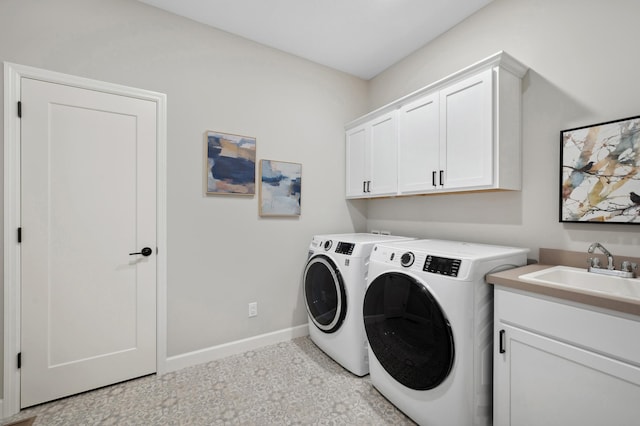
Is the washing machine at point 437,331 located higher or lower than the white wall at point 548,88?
lower

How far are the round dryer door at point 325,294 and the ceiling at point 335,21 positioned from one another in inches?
75.0

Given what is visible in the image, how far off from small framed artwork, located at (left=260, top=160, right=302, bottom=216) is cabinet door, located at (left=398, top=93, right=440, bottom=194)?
3.20 ft

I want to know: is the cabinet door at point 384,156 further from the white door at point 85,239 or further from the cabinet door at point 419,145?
the white door at point 85,239

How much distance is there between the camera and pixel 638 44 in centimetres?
144

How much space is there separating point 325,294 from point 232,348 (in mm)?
943

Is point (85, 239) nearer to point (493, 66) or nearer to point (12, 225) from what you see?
point (12, 225)

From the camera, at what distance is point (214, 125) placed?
2.37m

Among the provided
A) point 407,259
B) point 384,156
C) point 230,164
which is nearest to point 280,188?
point 230,164

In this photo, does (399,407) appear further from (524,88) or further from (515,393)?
(524,88)

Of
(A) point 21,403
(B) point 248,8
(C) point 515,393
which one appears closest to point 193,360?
(A) point 21,403

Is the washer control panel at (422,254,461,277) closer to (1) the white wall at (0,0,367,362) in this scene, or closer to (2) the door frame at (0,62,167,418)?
(1) the white wall at (0,0,367,362)

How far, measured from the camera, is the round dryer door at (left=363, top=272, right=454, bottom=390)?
1469 millimetres

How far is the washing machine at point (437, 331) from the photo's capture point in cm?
141

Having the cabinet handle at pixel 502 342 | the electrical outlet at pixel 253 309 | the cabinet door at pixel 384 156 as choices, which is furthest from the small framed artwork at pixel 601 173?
the electrical outlet at pixel 253 309
